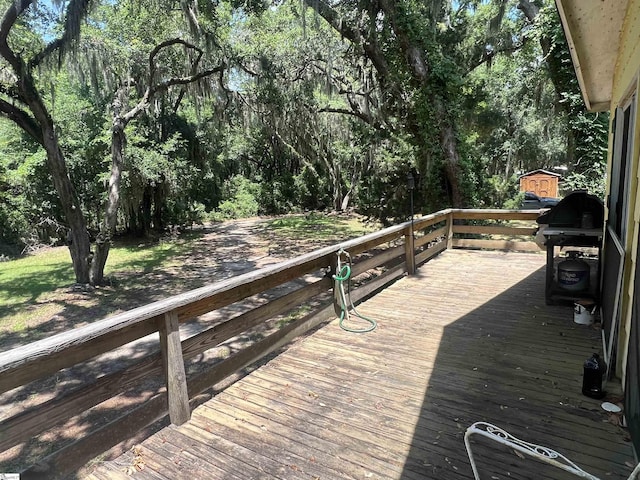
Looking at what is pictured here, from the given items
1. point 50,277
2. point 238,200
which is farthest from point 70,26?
point 238,200

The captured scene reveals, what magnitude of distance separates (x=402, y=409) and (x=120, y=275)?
28.1 ft

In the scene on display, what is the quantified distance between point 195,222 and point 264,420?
15.0 meters

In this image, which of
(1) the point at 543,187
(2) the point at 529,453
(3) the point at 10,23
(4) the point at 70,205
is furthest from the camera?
(1) the point at 543,187

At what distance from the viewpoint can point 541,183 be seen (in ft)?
82.3

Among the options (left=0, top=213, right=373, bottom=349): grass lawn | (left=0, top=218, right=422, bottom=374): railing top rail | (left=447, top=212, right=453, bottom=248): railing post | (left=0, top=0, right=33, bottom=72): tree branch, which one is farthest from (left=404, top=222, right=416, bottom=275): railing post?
(left=0, top=0, right=33, bottom=72): tree branch

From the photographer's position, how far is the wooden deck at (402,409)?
204 cm

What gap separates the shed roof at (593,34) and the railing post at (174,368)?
278cm

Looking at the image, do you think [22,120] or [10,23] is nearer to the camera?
[10,23]

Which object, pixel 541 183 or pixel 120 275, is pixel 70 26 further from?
pixel 541 183

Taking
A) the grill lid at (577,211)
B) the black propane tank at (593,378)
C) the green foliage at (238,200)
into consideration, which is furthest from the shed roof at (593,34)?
the green foliage at (238,200)

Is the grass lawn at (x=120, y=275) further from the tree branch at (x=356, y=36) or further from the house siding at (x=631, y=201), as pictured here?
the house siding at (x=631, y=201)

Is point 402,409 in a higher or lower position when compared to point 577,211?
lower

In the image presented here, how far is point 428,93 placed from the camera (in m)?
8.06

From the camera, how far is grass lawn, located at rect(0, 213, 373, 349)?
6.81m
